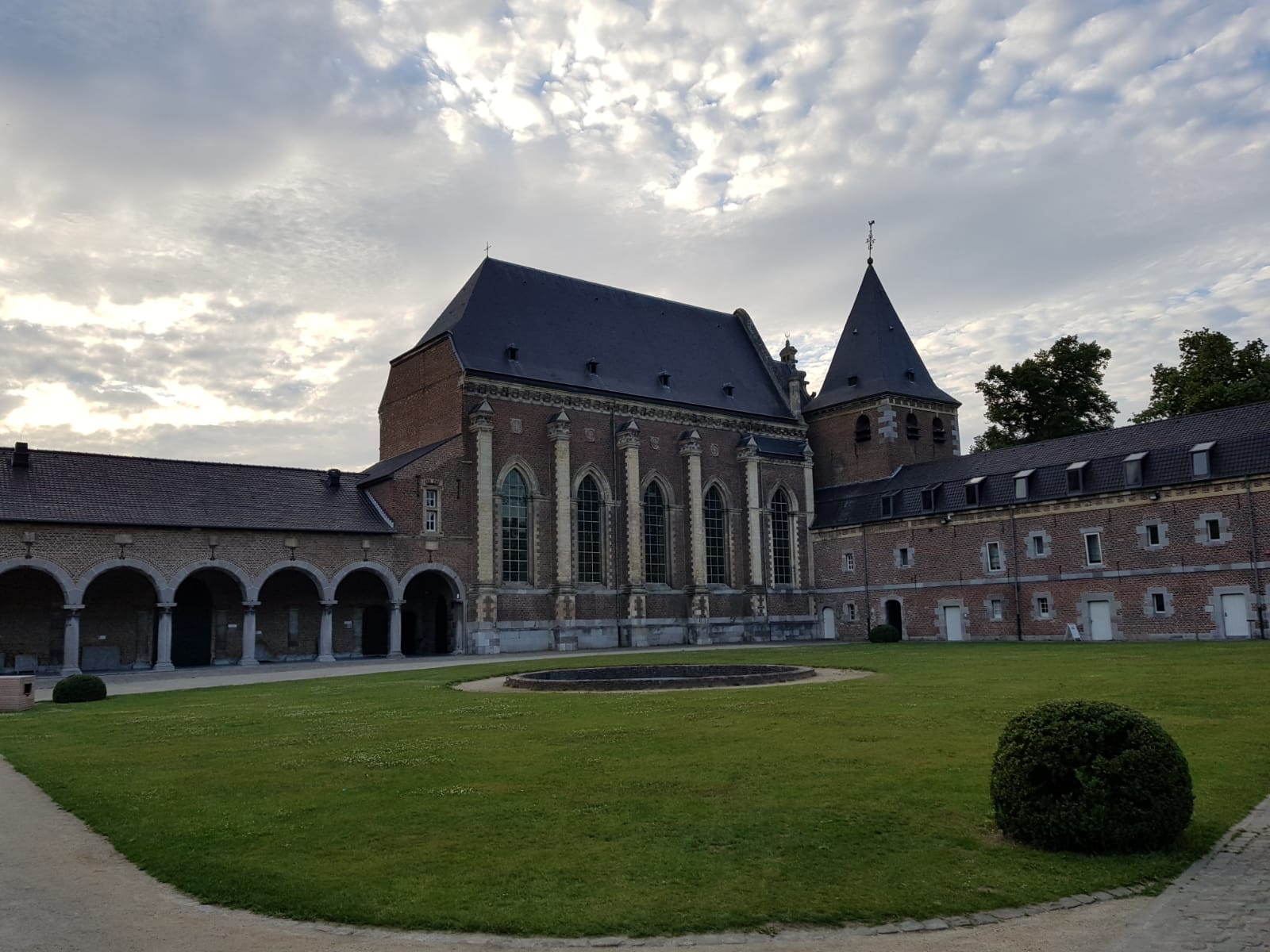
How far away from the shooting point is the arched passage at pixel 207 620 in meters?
40.3

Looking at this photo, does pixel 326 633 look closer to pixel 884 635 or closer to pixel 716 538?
pixel 716 538

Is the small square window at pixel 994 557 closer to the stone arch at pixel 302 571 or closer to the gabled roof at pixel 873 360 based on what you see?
the gabled roof at pixel 873 360

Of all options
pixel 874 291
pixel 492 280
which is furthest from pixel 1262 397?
pixel 492 280

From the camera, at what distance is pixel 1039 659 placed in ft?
95.9

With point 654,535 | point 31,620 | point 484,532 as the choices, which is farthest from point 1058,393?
point 31,620

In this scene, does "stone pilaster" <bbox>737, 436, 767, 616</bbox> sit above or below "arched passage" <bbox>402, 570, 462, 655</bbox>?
above

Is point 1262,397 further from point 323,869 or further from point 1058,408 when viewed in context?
point 323,869

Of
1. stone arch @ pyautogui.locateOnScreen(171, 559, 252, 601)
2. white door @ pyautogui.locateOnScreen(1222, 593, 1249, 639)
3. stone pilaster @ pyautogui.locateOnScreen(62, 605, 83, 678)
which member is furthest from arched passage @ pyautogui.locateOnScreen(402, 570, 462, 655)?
white door @ pyautogui.locateOnScreen(1222, 593, 1249, 639)

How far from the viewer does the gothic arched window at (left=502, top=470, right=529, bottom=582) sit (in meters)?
47.2

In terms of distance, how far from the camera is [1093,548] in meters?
43.0

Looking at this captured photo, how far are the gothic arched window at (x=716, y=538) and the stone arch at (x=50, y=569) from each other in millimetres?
30120

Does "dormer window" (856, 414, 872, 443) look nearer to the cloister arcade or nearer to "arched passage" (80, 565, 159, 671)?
the cloister arcade

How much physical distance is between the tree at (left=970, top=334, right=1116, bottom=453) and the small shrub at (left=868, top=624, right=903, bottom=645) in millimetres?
16982

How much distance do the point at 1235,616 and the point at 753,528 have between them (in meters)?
24.1
